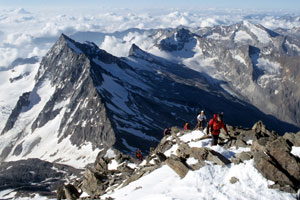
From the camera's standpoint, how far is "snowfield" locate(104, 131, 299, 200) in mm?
26016

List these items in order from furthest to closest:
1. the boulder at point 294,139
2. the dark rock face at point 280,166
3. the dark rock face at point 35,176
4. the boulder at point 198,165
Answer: the dark rock face at point 35,176, the boulder at point 294,139, the boulder at point 198,165, the dark rock face at point 280,166

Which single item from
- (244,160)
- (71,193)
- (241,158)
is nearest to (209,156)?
(241,158)

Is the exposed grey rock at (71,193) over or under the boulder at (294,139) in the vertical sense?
under

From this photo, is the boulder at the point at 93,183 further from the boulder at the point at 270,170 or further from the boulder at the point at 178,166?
the boulder at the point at 270,170

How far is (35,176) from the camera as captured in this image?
166m

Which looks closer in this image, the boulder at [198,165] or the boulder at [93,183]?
the boulder at [198,165]

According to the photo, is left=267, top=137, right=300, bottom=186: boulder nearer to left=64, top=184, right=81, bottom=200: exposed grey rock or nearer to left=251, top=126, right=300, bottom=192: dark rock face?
left=251, top=126, right=300, bottom=192: dark rock face

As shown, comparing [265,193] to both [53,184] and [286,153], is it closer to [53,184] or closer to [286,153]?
[286,153]

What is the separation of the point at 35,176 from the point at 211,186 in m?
156

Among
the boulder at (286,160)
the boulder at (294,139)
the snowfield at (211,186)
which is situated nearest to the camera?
the snowfield at (211,186)

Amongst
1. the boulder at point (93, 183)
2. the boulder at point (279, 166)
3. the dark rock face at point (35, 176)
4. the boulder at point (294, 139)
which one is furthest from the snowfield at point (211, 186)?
the dark rock face at point (35, 176)

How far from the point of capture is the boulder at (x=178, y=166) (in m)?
31.7

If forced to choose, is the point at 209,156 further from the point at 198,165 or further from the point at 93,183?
the point at 93,183

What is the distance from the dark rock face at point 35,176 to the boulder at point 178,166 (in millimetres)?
109466
